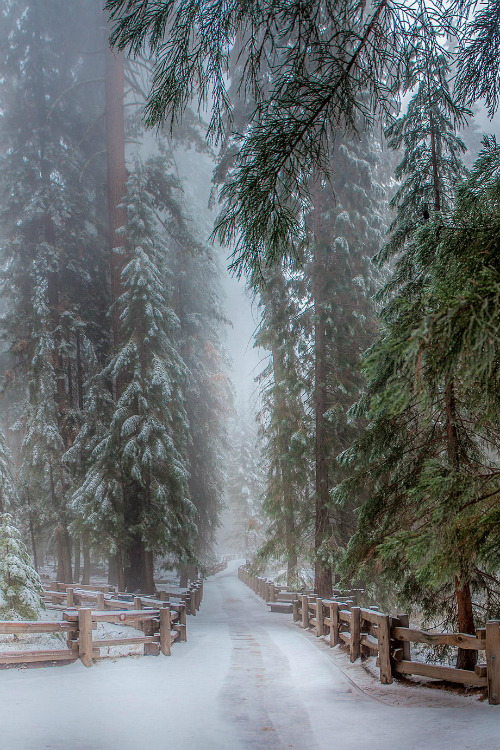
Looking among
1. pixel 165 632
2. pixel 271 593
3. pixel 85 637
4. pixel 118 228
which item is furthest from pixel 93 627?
pixel 271 593

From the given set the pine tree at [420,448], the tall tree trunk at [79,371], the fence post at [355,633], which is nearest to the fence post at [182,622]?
the fence post at [355,633]

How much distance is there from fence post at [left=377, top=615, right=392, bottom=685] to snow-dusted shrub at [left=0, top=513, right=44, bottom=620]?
5.79 meters

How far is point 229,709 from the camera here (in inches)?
242

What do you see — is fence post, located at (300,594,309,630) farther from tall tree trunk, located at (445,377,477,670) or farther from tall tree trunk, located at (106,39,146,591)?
tall tree trunk, located at (445,377,477,670)

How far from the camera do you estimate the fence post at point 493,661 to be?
17.7 feet

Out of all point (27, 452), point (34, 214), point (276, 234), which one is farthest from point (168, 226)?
point (276, 234)

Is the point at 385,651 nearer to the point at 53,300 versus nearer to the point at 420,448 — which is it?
the point at 420,448

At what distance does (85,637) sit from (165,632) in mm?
1975

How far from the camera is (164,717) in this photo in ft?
18.9

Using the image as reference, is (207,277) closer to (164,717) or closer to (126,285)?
(126,285)

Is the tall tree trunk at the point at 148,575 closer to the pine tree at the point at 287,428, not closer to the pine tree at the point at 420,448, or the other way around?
the pine tree at the point at 287,428

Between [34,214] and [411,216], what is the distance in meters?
15.2

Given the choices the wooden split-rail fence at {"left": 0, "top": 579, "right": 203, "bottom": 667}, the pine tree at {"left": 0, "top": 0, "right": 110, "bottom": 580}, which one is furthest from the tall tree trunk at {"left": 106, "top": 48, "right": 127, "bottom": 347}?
the wooden split-rail fence at {"left": 0, "top": 579, "right": 203, "bottom": 667}

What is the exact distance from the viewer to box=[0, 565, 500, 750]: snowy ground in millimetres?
4852
